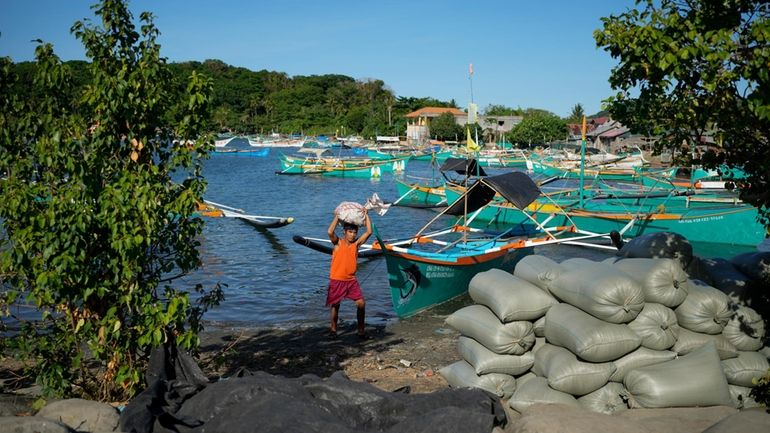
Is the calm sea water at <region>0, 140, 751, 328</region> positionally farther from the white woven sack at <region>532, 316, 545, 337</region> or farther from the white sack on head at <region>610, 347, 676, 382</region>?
the white sack on head at <region>610, 347, 676, 382</region>

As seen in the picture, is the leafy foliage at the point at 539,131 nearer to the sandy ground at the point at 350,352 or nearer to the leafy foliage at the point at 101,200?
the sandy ground at the point at 350,352

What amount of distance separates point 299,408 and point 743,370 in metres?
4.24

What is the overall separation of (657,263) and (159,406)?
452cm

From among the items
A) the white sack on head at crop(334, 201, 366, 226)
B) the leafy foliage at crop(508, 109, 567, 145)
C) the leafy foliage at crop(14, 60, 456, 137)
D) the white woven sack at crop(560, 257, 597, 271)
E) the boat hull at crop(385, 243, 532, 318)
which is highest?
the leafy foliage at crop(14, 60, 456, 137)

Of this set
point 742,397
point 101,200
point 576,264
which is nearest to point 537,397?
point 576,264

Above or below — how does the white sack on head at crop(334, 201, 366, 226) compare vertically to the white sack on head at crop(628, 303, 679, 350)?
above

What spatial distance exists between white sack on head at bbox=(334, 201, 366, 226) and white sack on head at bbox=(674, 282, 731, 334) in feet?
14.2

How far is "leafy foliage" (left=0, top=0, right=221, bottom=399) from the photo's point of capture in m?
5.20

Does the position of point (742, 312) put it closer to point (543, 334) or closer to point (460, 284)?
point (543, 334)

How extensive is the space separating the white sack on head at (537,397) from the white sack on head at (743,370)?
4.98ft

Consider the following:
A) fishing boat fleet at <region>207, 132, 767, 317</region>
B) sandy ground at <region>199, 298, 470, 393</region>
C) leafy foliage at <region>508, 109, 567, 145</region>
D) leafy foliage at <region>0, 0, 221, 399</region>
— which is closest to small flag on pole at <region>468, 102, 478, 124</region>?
fishing boat fleet at <region>207, 132, 767, 317</region>

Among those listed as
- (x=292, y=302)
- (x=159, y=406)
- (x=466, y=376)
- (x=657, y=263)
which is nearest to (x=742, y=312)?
(x=657, y=263)

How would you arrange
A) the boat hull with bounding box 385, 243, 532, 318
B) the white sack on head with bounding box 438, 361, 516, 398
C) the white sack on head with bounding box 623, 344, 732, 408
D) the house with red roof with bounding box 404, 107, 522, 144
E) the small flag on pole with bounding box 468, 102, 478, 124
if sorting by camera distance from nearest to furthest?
the white sack on head with bounding box 623, 344, 732, 408
the white sack on head with bounding box 438, 361, 516, 398
the boat hull with bounding box 385, 243, 532, 318
the small flag on pole with bounding box 468, 102, 478, 124
the house with red roof with bounding box 404, 107, 522, 144

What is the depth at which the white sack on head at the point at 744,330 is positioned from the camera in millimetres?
6441
